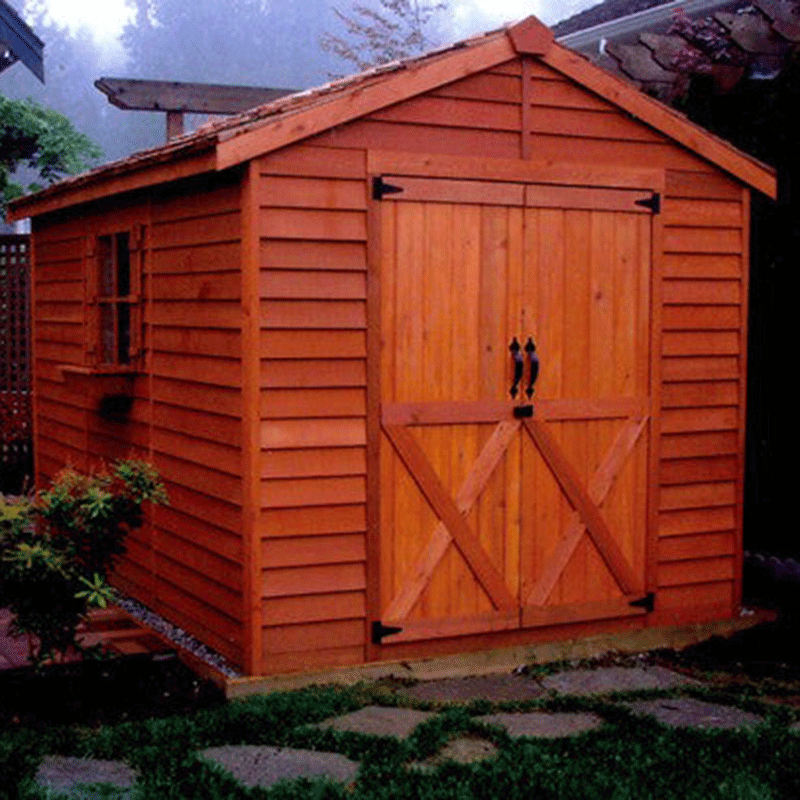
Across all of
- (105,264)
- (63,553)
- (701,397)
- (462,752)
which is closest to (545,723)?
(462,752)

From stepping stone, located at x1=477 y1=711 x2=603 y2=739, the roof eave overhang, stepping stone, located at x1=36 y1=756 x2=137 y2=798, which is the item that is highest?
the roof eave overhang

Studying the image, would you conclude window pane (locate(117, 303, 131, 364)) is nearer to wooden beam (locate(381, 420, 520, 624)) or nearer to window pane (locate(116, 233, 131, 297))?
window pane (locate(116, 233, 131, 297))

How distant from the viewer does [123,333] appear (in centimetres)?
891

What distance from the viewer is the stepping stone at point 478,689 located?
6875 mm

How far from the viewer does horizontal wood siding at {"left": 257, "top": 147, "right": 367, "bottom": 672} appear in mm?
6840

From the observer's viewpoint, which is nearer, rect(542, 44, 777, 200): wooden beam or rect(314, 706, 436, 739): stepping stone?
rect(314, 706, 436, 739): stepping stone

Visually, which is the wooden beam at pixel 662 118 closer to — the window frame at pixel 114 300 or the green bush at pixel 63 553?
the window frame at pixel 114 300

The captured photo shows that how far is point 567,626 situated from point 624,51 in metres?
4.32

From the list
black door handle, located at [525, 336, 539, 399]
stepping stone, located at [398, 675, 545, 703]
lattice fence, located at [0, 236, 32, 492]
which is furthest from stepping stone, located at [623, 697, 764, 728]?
lattice fence, located at [0, 236, 32, 492]

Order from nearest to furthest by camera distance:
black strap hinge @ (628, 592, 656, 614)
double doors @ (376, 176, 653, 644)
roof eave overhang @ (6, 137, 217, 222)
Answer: roof eave overhang @ (6, 137, 217, 222) → double doors @ (376, 176, 653, 644) → black strap hinge @ (628, 592, 656, 614)

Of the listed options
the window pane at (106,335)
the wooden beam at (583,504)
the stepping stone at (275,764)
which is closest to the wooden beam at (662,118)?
the wooden beam at (583,504)

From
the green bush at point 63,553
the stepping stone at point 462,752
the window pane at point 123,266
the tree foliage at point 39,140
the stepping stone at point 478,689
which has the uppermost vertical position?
the tree foliage at point 39,140

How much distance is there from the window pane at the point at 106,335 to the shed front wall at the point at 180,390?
8 centimetres

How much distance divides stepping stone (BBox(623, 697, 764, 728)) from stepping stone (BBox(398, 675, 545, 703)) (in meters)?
0.58
